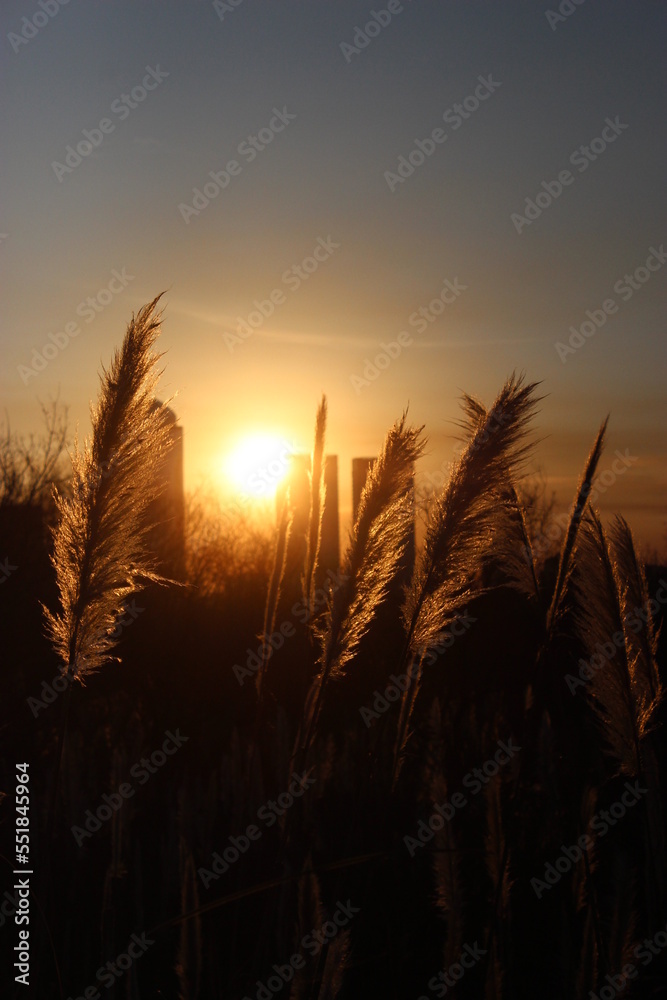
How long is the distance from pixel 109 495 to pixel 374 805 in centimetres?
202

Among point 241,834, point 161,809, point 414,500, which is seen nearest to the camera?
point 414,500

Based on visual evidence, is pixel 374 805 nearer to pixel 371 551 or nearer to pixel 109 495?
pixel 371 551

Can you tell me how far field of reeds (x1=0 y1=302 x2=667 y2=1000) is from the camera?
6.25ft

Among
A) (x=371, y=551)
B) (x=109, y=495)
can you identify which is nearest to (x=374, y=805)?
(x=371, y=551)

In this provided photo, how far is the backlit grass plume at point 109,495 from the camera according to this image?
1908mm

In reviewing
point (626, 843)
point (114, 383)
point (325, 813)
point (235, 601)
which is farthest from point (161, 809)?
point (235, 601)

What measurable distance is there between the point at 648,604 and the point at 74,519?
146 cm

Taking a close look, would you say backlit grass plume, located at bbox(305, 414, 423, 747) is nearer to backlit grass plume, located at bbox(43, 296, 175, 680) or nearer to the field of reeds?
the field of reeds

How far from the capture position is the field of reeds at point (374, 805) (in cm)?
190

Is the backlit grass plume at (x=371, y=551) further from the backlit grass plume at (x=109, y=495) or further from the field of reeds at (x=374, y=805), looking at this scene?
the backlit grass plume at (x=109, y=495)

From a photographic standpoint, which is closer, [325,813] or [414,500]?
[414,500]

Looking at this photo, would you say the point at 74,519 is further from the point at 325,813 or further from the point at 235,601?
the point at 235,601

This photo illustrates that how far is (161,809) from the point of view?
3.87 metres

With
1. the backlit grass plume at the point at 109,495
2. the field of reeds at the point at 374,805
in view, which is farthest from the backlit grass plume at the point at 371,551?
the backlit grass plume at the point at 109,495
